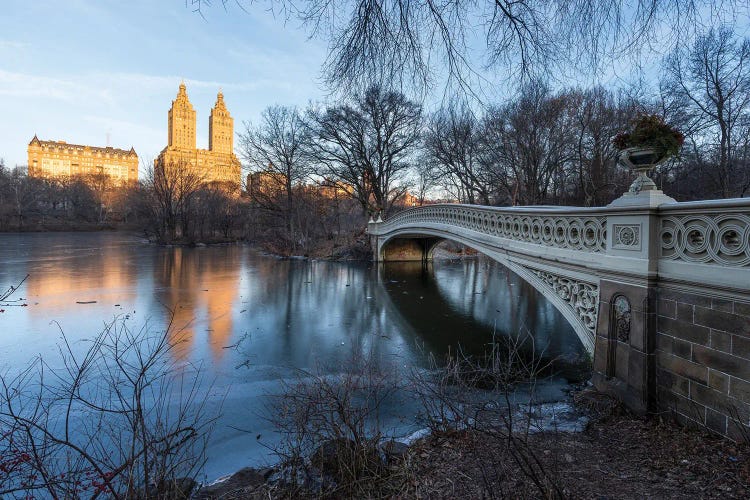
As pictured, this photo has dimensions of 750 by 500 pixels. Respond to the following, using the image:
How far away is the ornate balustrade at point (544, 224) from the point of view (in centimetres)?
532

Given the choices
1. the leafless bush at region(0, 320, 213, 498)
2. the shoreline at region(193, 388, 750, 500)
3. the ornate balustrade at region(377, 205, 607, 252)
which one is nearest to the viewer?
the shoreline at region(193, 388, 750, 500)

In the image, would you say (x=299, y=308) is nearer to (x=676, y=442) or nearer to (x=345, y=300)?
(x=345, y=300)

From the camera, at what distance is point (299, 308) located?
11641 millimetres

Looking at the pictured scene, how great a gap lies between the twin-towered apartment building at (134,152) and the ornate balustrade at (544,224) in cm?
7171

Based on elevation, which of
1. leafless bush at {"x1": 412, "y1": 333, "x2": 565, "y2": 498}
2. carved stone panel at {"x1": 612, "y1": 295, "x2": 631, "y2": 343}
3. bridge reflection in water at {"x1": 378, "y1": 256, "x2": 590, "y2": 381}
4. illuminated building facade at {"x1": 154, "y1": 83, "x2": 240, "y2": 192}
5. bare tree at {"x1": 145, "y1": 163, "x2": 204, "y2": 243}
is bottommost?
bridge reflection in water at {"x1": 378, "y1": 256, "x2": 590, "y2": 381}

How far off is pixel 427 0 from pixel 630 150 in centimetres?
338

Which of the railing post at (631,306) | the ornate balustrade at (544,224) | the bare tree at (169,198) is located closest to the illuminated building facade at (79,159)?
the bare tree at (169,198)

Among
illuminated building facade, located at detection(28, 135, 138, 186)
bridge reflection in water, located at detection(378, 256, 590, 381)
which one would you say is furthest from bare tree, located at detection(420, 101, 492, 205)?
illuminated building facade, located at detection(28, 135, 138, 186)

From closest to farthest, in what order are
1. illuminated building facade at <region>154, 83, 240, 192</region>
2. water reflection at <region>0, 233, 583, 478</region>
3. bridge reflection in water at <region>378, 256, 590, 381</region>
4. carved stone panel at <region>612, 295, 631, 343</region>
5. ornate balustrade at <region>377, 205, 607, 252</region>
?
1. carved stone panel at <region>612, 295, 631, 343</region>
2. ornate balustrade at <region>377, 205, 607, 252</region>
3. water reflection at <region>0, 233, 583, 478</region>
4. bridge reflection in water at <region>378, 256, 590, 381</region>
5. illuminated building facade at <region>154, 83, 240, 192</region>

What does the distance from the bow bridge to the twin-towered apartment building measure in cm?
7721

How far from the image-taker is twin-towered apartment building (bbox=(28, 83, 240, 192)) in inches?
3821

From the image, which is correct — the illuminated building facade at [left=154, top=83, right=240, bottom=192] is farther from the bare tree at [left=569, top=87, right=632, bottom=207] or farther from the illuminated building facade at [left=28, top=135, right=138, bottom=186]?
the bare tree at [left=569, top=87, right=632, bottom=207]

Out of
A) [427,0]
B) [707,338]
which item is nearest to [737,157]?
[707,338]

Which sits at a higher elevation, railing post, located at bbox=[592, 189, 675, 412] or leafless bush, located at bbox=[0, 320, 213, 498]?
railing post, located at bbox=[592, 189, 675, 412]
